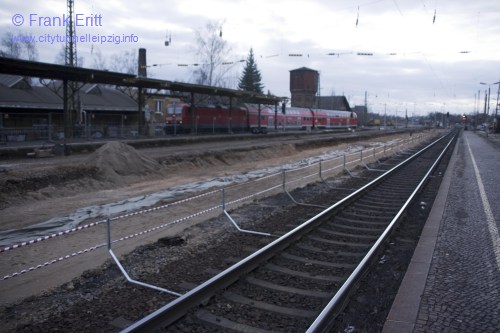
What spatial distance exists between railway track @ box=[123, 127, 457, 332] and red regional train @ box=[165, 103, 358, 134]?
37378 millimetres

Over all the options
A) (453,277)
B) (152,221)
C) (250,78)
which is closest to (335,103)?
(250,78)

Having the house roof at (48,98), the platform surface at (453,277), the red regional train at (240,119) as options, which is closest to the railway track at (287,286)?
the platform surface at (453,277)

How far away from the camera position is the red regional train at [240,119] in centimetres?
4834

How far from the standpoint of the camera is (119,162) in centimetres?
2131

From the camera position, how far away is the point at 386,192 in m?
15.2

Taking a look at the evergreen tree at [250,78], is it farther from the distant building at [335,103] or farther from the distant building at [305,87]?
the distant building at [335,103]

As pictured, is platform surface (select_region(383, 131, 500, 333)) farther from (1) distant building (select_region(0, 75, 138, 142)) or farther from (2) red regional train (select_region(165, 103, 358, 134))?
(2) red regional train (select_region(165, 103, 358, 134))

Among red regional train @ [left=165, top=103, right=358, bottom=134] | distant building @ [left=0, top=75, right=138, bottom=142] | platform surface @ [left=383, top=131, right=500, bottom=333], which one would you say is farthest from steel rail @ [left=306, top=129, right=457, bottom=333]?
red regional train @ [left=165, top=103, right=358, bottom=134]

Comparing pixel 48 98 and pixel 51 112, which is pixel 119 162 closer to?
pixel 51 112

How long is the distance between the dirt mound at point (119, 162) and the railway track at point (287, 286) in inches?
503

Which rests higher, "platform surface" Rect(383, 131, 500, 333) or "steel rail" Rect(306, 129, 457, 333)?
"steel rail" Rect(306, 129, 457, 333)

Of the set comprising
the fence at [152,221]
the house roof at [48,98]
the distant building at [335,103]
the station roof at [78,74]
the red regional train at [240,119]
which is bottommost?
the fence at [152,221]

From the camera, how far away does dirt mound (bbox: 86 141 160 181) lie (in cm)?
2025

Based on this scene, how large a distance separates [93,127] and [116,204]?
82.8ft
